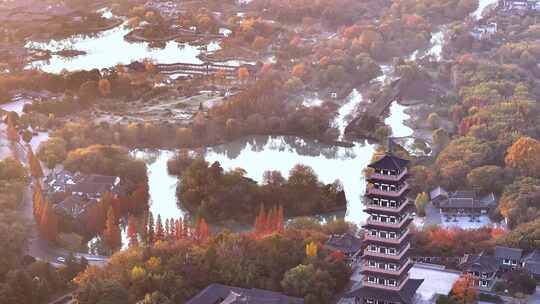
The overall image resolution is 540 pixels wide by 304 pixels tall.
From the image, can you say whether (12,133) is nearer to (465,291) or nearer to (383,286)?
(383,286)

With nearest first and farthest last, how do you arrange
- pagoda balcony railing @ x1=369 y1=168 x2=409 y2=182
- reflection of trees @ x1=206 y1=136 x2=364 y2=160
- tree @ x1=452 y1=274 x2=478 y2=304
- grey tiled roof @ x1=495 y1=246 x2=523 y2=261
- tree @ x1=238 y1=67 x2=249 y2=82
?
pagoda balcony railing @ x1=369 y1=168 x2=409 y2=182
tree @ x1=452 y1=274 x2=478 y2=304
grey tiled roof @ x1=495 y1=246 x2=523 y2=261
reflection of trees @ x1=206 y1=136 x2=364 y2=160
tree @ x1=238 y1=67 x2=249 y2=82

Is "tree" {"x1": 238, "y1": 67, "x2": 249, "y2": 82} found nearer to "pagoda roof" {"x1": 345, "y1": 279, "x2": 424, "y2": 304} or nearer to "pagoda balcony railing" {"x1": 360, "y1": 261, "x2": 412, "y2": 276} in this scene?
"pagoda balcony railing" {"x1": 360, "y1": 261, "x2": 412, "y2": 276}

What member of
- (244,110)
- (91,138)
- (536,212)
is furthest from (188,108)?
(536,212)

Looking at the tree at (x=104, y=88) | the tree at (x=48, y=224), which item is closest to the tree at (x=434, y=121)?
the tree at (x=104, y=88)

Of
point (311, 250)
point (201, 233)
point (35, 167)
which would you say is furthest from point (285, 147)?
point (311, 250)

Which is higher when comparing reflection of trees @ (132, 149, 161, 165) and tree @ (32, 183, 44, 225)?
tree @ (32, 183, 44, 225)

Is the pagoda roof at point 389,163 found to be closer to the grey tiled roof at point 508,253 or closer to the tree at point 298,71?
the grey tiled roof at point 508,253

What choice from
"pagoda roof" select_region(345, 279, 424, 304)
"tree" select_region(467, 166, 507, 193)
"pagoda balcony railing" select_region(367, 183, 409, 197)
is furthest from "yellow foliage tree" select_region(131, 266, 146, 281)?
"tree" select_region(467, 166, 507, 193)
